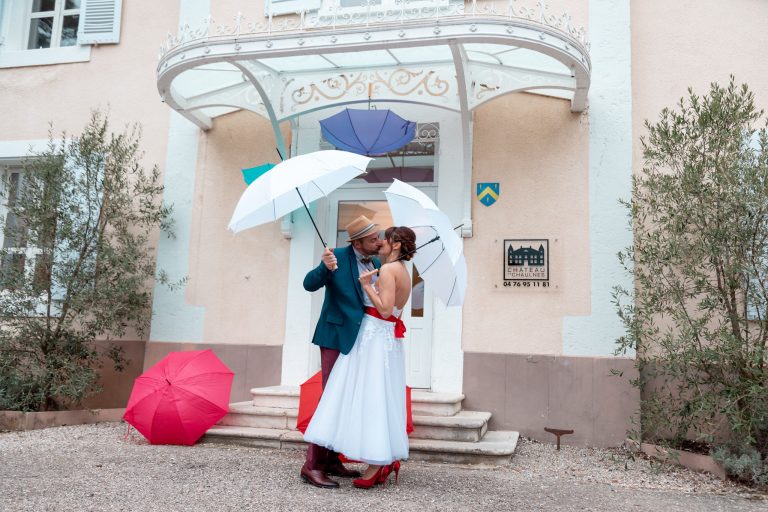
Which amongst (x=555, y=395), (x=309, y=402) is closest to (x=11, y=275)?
(x=309, y=402)

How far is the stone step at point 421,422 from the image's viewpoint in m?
5.43

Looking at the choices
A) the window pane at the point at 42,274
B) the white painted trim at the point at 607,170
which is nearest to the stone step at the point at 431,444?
the white painted trim at the point at 607,170

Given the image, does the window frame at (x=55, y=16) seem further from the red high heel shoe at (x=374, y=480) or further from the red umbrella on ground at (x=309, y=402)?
the red high heel shoe at (x=374, y=480)

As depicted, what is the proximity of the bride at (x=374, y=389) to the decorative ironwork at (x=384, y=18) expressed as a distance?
2163 millimetres

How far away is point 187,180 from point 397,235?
3.81 meters

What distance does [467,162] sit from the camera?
646 cm

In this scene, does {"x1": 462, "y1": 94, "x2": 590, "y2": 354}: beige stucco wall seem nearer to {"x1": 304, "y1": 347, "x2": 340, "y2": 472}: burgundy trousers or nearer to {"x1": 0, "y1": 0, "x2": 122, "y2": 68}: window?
{"x1": 304, "y1": 347, "x2": 340, "y2": 472}: burgundy trousers

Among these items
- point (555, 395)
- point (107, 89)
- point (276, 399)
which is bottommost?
point (276, 399)

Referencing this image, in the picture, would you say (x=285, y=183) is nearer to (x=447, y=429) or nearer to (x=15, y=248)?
(x=447, y=429)

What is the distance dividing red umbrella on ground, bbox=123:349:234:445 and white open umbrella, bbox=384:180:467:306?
6.94 ft

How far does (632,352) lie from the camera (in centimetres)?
600

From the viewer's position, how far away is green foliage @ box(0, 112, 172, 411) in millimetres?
6512

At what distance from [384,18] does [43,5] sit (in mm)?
5228

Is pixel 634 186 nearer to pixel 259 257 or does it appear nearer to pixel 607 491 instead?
pixel 607 491
